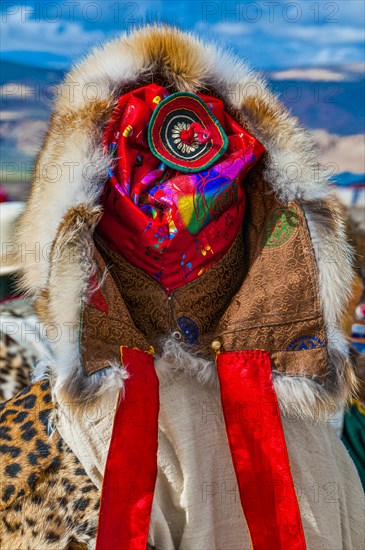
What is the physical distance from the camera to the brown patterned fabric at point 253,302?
3.24 feet

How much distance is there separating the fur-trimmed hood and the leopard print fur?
130 mm

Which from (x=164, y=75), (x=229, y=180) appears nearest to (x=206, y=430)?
(x=229, y=180)

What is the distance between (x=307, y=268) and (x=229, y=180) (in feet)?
0.68

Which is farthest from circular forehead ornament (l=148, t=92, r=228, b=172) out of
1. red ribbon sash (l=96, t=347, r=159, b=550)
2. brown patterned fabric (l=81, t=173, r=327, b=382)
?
red ribbon sash (l=96, t=347, r=159, b=550)

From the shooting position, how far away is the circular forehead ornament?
1003 mm

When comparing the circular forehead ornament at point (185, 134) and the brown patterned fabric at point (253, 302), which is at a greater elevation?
the circular forehead ornament at point (185, 134)

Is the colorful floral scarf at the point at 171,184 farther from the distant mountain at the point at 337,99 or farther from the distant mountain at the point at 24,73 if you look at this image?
A: the distant mountain at the point at 337,99

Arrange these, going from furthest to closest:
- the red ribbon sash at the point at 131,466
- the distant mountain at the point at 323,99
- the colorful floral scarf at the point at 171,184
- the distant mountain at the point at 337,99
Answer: the distant mountain at the point at 337,99 → the distant mountain at the point at 323,99 → the colorful floral scarf at the point at 171,184 → the red ribbon sash at the point at 131,466

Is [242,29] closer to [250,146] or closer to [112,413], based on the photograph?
[250,146]

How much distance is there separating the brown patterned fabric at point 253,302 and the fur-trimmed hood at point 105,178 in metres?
0.02

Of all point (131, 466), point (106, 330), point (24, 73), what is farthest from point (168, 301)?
point (24, 73)

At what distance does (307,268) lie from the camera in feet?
3.39

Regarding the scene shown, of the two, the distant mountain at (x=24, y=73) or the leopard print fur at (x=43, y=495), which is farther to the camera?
the distant mountain at (x=24, y=73)

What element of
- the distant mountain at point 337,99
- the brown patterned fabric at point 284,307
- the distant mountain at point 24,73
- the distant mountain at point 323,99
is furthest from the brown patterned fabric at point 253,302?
the distant mountain at point 337,99
